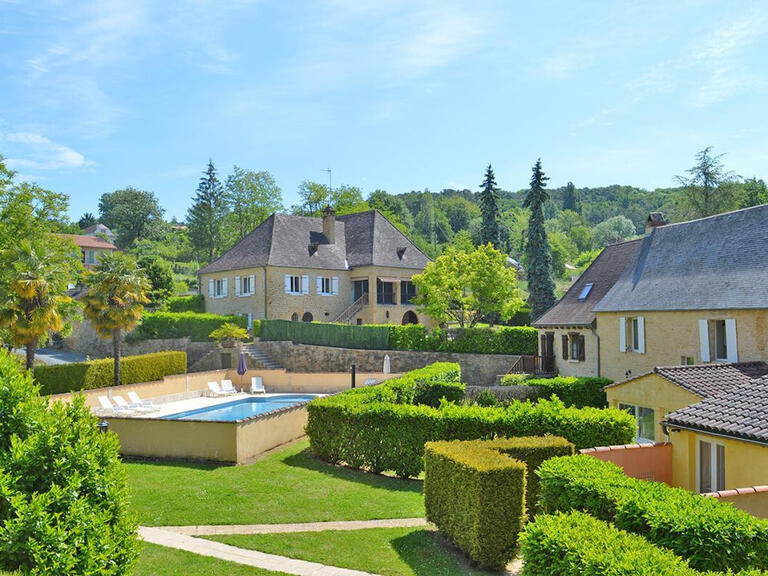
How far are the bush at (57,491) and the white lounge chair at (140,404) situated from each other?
2019 centimetres

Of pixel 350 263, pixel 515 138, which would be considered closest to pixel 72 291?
pixel 350 263

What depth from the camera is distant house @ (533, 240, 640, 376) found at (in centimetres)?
2953

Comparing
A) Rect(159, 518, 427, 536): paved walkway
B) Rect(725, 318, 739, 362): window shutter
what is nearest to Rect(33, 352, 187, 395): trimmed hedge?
Rect(159, 518, 427, 536): paved walkway

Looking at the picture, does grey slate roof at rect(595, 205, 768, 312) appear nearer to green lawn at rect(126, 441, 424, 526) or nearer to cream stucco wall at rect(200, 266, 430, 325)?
green lawn at rect(126, 441, 424, 526)

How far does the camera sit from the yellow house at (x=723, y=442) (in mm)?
10211

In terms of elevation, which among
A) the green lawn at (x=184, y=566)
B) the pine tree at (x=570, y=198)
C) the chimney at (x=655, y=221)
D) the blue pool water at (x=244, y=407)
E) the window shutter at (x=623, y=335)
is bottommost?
the blue pool water at (x=244, y=407)

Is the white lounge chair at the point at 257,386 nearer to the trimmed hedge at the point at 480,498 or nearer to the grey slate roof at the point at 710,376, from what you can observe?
the grey slate roof at the point at 710,376

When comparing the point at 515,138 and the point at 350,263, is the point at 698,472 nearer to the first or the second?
the point at 515,138

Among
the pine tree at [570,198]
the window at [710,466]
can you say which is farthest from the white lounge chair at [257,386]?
the pine tree at [570,198]

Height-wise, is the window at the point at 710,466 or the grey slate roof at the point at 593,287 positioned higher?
the grey slate roof at the point at 593,287

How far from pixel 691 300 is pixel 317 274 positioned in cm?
2790

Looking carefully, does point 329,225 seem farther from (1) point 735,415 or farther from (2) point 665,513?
(2) point 665,513

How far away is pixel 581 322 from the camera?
97.8 ft

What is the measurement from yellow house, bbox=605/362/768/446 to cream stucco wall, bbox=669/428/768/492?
13.8 ft
